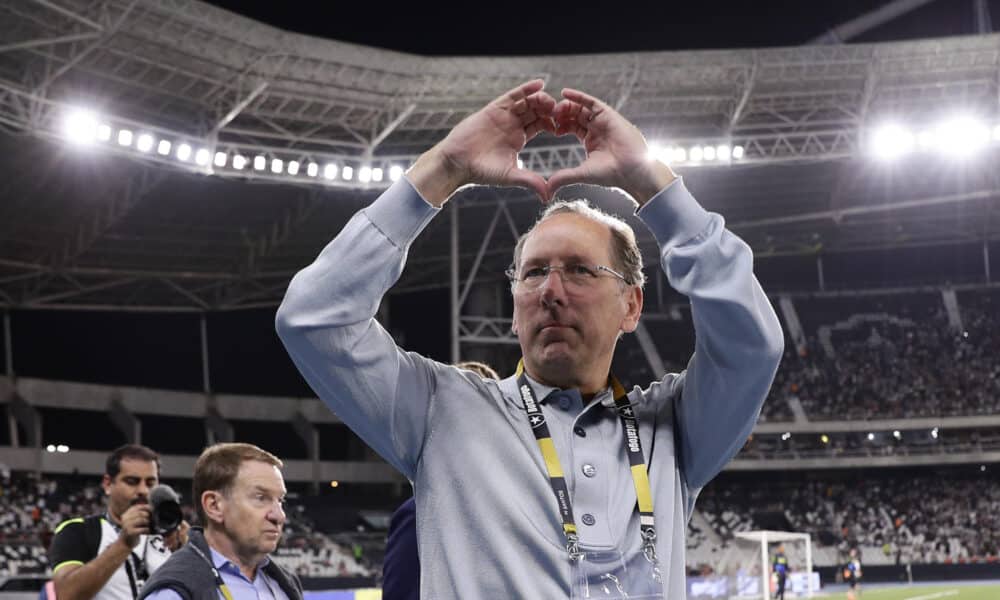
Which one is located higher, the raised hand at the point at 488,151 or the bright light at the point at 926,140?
the bright light at the point at 926,140

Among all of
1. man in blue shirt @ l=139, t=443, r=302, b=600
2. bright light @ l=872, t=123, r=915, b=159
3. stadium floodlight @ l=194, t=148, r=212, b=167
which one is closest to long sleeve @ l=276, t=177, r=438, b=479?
man in blue shirt @ l=139, t=443, r=302, b=600

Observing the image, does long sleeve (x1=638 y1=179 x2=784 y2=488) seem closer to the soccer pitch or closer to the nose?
the nose

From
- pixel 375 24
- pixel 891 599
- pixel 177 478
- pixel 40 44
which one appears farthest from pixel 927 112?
pixel 177 478

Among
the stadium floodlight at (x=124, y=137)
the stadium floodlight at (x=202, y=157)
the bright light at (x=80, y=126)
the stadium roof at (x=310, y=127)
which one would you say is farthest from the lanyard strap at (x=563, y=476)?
the stadium floodlight at (x=202, y=157)

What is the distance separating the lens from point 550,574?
1927 mm

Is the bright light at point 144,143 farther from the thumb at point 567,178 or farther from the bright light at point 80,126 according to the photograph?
the thumb at point 567,178

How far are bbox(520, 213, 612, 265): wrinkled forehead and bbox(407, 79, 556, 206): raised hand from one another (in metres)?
0.09

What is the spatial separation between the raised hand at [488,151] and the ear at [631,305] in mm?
291

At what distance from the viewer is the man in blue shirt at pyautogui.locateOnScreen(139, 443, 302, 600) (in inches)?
170

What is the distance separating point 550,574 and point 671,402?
50 cm

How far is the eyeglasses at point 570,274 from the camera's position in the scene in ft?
7.03

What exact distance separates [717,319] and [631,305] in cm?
33

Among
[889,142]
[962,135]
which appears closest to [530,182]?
[889,142]

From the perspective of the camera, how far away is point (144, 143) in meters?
22.5
